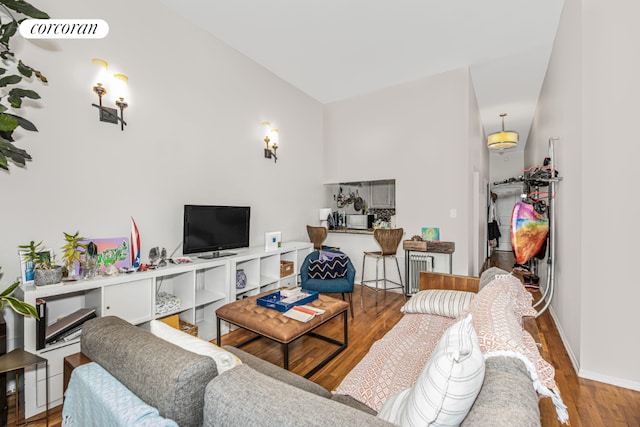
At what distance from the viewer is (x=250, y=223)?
3662 millimetres

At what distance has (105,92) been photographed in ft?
7.46

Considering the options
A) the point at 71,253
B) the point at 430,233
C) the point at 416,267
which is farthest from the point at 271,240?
the point at 430,233

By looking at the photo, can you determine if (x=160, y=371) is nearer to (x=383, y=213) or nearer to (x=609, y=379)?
(x=609, y=379)

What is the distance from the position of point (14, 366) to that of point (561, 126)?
4.56 metres

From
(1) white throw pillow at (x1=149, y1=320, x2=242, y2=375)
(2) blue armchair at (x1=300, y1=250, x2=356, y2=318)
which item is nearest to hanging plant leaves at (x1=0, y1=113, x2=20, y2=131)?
(1) white throw pillow at (x1=149, y1=320, x2=242, y2=375)

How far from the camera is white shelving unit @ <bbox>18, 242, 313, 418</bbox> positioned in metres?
1.74

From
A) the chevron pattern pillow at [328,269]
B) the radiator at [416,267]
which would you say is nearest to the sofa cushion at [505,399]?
the chevron pattern pillow at [328,269]

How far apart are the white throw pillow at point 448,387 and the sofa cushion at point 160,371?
2.14ft

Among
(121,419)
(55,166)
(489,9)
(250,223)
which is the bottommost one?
(121,419)

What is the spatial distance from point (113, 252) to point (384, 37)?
3.47 m

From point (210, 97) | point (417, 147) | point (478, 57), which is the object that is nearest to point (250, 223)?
point (210, 97)

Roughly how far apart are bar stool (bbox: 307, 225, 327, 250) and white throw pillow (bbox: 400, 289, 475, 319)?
2199mm

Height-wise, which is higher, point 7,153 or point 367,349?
point 7,153

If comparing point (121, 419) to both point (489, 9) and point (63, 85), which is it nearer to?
point (63, 85)
